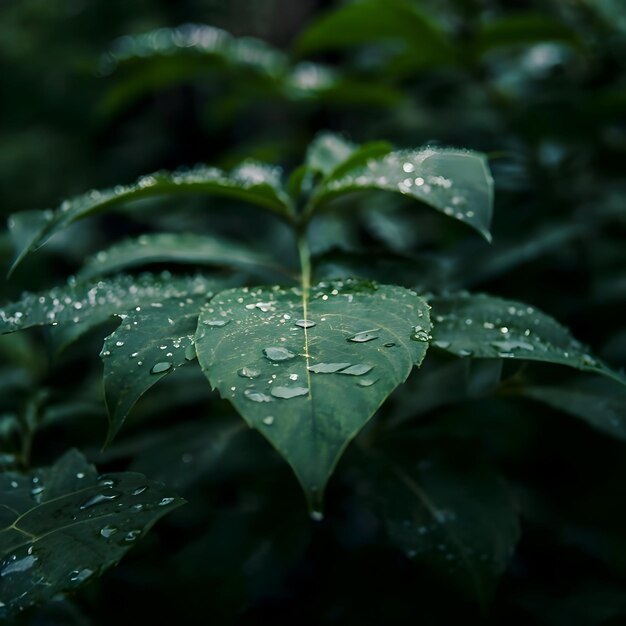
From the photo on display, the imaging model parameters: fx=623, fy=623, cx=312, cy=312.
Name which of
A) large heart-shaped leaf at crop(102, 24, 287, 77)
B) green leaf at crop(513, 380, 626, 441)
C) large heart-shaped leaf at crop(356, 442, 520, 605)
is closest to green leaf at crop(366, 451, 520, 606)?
large heart-shaped leaf at crop(356, 442, 520, 605)

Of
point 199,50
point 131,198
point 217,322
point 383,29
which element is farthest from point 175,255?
point 199,50

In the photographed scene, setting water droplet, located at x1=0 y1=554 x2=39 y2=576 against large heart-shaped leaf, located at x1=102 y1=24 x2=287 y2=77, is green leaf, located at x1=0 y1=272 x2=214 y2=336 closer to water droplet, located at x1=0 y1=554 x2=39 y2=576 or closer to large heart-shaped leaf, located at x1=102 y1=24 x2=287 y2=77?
water droplet, located at x1=0 y1=554 x2=39 y2=576

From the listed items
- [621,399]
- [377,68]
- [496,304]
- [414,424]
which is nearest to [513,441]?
[414,424]

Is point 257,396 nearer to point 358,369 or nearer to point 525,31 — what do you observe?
point 358,369

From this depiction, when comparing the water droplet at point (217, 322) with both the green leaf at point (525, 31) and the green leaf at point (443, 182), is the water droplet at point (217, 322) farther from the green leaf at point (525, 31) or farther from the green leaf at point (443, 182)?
the green leaf at point (525, 31)

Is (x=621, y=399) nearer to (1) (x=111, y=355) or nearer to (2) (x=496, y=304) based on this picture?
(2) (x=496, y=304)

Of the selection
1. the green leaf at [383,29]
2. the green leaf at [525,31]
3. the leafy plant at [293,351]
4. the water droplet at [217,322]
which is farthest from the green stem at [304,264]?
the green leaf at [525,31]
